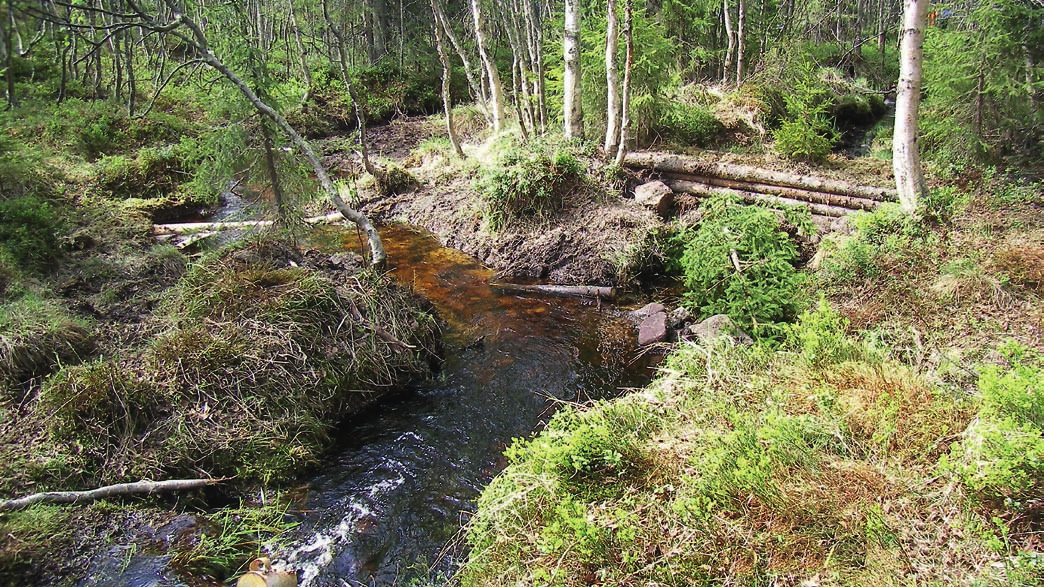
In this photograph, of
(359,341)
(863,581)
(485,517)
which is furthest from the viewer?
(359,341)

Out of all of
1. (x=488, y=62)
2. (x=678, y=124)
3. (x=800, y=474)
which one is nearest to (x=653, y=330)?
(x=800, y=474)

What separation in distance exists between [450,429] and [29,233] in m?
6.31

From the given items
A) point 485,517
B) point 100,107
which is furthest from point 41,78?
point 485,517

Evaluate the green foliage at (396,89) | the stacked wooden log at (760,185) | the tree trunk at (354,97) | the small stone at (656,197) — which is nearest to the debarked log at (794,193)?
the stacked wooden log at (760,185)

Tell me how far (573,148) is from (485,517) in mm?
9127

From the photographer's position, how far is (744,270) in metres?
Result: 7.62

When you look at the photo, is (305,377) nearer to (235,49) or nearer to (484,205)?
(235,49)

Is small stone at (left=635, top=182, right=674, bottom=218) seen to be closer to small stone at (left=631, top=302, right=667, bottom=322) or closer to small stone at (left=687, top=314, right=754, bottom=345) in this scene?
small stone at (left=631, top=302, right=667, bottom=322)

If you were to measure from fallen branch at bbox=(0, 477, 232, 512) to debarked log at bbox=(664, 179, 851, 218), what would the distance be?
29.6 ft

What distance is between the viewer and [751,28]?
16578mm

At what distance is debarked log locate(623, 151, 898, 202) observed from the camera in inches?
374

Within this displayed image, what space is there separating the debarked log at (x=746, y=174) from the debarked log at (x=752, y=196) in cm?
26

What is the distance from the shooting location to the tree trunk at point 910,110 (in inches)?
299

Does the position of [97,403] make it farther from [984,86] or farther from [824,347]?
[984,86]
